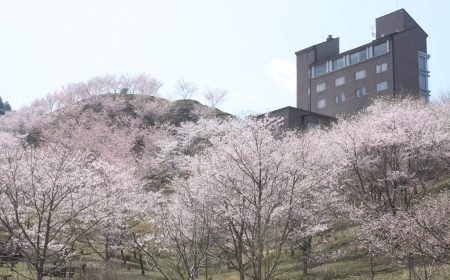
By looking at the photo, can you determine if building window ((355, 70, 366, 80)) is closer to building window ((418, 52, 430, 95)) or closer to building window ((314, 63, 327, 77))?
building window ((314, 63, 327, 77))

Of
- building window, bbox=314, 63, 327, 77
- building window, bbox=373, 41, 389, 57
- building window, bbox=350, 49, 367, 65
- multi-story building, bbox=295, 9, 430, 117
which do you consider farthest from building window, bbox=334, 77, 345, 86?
building window, bbox=373, 41, 389, 57

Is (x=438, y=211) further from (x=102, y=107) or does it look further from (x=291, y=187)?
(x=102, y=107)

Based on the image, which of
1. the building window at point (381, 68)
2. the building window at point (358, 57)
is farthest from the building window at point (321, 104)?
the building window at point (381, 68)

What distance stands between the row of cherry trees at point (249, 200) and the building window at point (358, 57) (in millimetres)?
26927

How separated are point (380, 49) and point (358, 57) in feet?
11.4

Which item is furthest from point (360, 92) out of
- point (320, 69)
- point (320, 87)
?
point (320, 69)

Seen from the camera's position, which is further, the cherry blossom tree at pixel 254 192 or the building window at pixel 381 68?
the building window at pixel 381 68

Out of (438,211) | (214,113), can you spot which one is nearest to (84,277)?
(438,211)

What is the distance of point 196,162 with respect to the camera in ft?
63.3

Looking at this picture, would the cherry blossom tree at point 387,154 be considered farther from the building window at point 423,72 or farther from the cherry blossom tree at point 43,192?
the building window at point 423,72

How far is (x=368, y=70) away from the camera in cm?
6128

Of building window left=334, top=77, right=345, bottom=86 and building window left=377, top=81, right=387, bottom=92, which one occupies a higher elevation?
building window left=334, top=77, right=345, bottom=86

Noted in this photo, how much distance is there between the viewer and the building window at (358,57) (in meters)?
62.6

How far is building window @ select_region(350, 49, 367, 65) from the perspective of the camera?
62625 millimetres
